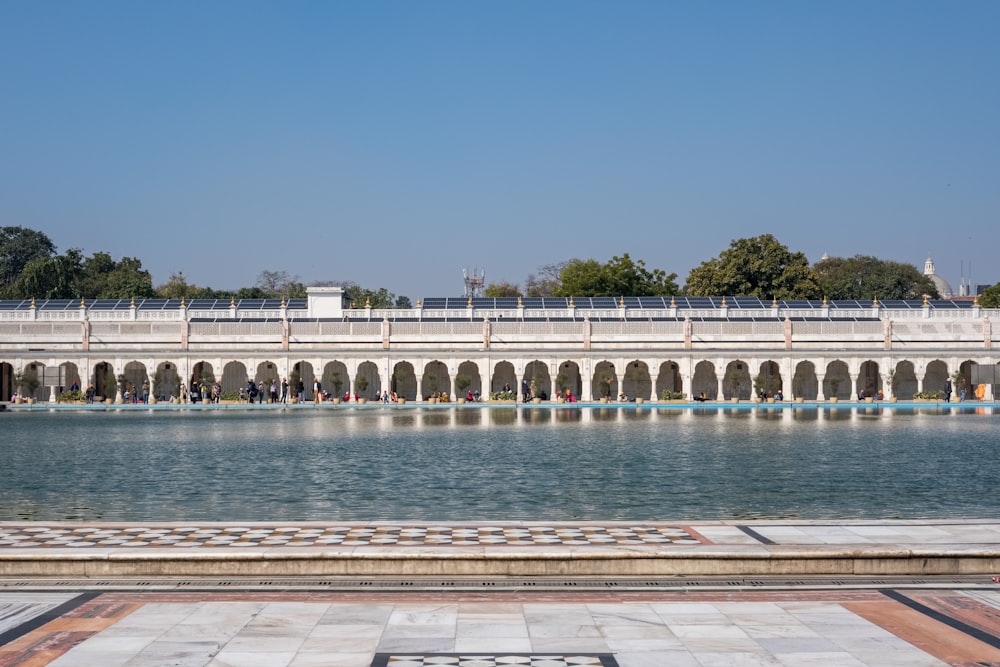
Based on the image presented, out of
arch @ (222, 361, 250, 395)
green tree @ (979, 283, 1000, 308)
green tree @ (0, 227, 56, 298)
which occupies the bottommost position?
arch @ (222, 361, 250, 395)

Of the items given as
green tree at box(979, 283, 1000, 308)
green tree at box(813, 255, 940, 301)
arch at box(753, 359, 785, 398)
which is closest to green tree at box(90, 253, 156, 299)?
arch at box(753, 359, 785, 398)

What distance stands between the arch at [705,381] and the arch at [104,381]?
39157 millimetres

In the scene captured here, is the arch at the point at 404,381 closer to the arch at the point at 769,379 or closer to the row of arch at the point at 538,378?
the row of arch at the point at 538,378

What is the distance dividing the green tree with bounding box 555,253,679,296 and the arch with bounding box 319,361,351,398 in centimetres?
3661

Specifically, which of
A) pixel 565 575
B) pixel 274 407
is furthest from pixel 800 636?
pixel 274 407

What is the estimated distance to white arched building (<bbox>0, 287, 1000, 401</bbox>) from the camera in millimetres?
71500

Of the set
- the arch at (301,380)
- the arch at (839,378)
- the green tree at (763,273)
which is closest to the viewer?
the arch at (301,380)

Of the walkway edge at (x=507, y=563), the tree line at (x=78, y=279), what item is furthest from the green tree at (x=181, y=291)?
the walkway edge at (x=507, y=563)

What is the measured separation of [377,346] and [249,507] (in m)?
50.6

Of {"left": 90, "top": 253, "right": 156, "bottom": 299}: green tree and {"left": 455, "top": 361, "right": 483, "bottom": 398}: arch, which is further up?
{"left": 90, "top": 253, "right": 156, "bottom": 299}: green tree

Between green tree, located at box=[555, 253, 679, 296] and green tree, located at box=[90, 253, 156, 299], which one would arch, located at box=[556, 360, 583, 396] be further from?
green tree, located at box=[90, 253, 156, 299]

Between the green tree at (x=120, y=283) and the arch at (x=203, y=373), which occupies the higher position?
the green tree at (x=120, y=283)

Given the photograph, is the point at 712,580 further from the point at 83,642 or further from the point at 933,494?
the point at 933,494

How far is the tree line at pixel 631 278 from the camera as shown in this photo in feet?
320
